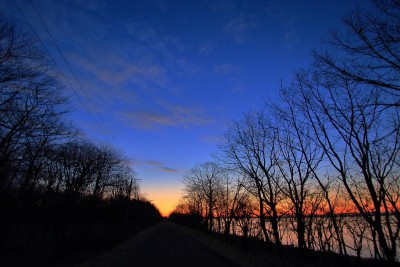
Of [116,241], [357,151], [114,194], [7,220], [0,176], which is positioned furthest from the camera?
[114,194]

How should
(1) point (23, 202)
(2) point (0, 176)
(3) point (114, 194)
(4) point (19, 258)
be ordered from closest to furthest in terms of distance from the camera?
1. (2) point (0, 176)
2. (4) point (19, 258)
3. (1) point (23, 202)
4. (3) point (114, 194)

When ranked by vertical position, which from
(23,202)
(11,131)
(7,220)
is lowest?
(7,220)

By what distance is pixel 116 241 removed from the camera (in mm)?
25156

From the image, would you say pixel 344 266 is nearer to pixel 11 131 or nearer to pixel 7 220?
pixel 11 131

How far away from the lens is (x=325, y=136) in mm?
12750

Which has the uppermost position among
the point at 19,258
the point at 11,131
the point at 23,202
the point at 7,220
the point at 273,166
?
the point at 273,166

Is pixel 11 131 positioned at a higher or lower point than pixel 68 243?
higher

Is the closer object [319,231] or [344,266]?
[344,266]

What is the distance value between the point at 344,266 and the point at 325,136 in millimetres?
8413

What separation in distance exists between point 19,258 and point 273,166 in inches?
697

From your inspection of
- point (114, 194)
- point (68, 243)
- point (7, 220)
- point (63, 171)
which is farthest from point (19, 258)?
point (114, 194)

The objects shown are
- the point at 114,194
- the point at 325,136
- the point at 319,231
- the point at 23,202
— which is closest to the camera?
the point at 325,136

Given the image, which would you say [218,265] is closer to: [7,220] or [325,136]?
[325,136]

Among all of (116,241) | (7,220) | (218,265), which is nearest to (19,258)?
(7,220)
